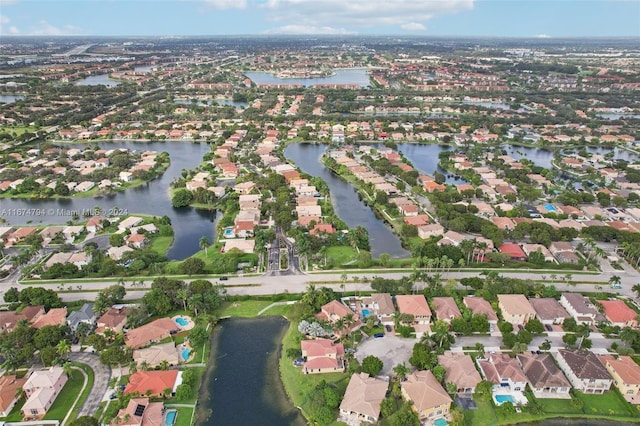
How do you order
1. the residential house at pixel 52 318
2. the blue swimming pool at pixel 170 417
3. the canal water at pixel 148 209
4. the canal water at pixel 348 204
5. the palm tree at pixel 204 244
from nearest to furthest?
1. the blue swimming pool at pixel 170 417
2. the residential house at pixel 52 318
3. the palm tree at pixel 204 244
4. the canal water at pixel 348 204
5. the canal water at pixel 148 209

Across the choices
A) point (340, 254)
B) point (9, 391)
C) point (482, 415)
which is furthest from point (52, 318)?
point (482, 415)

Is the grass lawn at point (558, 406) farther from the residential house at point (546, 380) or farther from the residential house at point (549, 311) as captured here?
the residential house at point (549, 311)

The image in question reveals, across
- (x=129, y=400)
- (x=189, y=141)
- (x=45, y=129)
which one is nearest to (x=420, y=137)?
(x=189, y=141)

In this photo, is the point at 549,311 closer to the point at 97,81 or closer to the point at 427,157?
the point at 427,157

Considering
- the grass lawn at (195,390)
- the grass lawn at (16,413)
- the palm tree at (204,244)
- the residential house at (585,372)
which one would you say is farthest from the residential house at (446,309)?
the grass lawn at (16,413)

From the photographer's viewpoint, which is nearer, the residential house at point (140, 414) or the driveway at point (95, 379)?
the residential house at point (140, 414)
